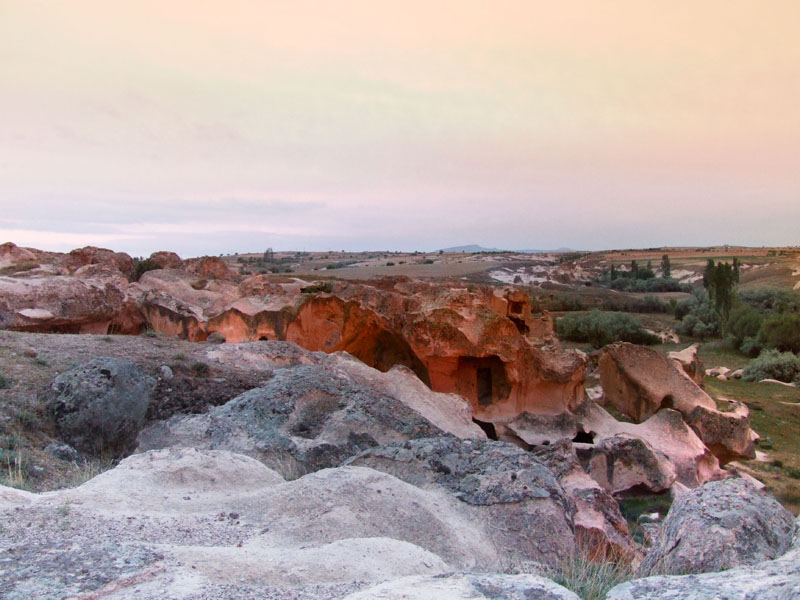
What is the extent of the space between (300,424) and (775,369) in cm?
1578

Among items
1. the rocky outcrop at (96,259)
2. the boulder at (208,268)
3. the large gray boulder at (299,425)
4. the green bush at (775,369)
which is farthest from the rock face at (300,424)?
the green bush at (775,369)

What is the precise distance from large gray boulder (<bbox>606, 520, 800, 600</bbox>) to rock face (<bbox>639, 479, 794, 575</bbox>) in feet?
2.02

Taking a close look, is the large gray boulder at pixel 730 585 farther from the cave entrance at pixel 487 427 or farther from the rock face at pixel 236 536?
the cave entrance at pixel 487 427

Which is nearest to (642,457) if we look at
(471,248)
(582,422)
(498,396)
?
(582,422)

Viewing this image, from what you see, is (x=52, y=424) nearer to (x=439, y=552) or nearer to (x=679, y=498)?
(x=439, y=552)

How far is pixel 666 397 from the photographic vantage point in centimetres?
1059

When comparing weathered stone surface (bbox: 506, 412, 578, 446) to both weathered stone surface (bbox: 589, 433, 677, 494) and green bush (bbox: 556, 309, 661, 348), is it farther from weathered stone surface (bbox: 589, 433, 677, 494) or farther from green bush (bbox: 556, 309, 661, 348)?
green bush (bbox: 556, 309, 661, 348)

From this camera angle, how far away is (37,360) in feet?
24.8

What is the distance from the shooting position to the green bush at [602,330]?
23188 mm

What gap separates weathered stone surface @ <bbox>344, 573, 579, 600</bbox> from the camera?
95.7 inches

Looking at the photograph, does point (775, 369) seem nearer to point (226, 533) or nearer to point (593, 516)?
point (593, 516)

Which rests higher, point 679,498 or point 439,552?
point 679,498

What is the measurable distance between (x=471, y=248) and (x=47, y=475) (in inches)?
5238

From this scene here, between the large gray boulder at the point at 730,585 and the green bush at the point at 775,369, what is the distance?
17.5 metres
